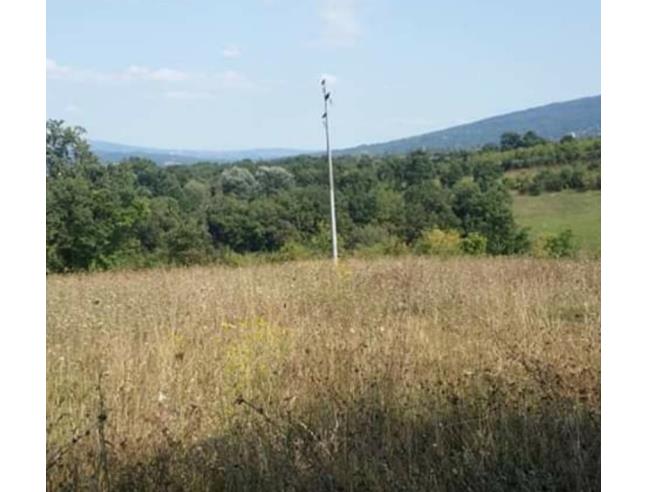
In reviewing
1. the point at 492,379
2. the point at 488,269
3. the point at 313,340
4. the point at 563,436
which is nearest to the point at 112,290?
the point at 313,340

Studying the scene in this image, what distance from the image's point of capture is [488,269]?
6.53 meters

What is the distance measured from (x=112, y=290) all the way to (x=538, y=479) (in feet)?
15.5

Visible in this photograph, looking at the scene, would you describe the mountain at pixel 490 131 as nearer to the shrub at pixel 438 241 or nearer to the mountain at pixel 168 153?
the mountain at pixel 168 153

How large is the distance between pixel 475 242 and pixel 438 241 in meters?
0.98

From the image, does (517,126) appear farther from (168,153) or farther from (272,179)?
(272,179)

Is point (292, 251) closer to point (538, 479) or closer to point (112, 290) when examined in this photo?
point (112, 290)

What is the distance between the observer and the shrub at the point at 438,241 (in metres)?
13.5

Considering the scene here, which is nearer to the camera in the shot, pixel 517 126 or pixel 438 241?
pixel 517 126

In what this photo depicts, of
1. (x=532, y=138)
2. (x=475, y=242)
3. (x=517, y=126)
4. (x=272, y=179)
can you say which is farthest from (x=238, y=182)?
(x=517, y=126)

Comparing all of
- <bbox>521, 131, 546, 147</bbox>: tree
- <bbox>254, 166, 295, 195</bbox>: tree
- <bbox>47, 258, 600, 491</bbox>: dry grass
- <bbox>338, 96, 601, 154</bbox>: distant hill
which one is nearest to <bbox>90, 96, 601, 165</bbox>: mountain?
<bbox>338, 96, 601, 154</bbox>: distant hill

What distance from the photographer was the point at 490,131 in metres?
6.65

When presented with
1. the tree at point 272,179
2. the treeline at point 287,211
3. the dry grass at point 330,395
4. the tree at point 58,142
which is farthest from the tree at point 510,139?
the tree at point 272,179

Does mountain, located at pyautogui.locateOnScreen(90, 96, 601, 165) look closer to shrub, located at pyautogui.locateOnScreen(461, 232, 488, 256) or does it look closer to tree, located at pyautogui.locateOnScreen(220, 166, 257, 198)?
tree, located at pyautogui.locateOnScreen(220, 166, 257, 198)
